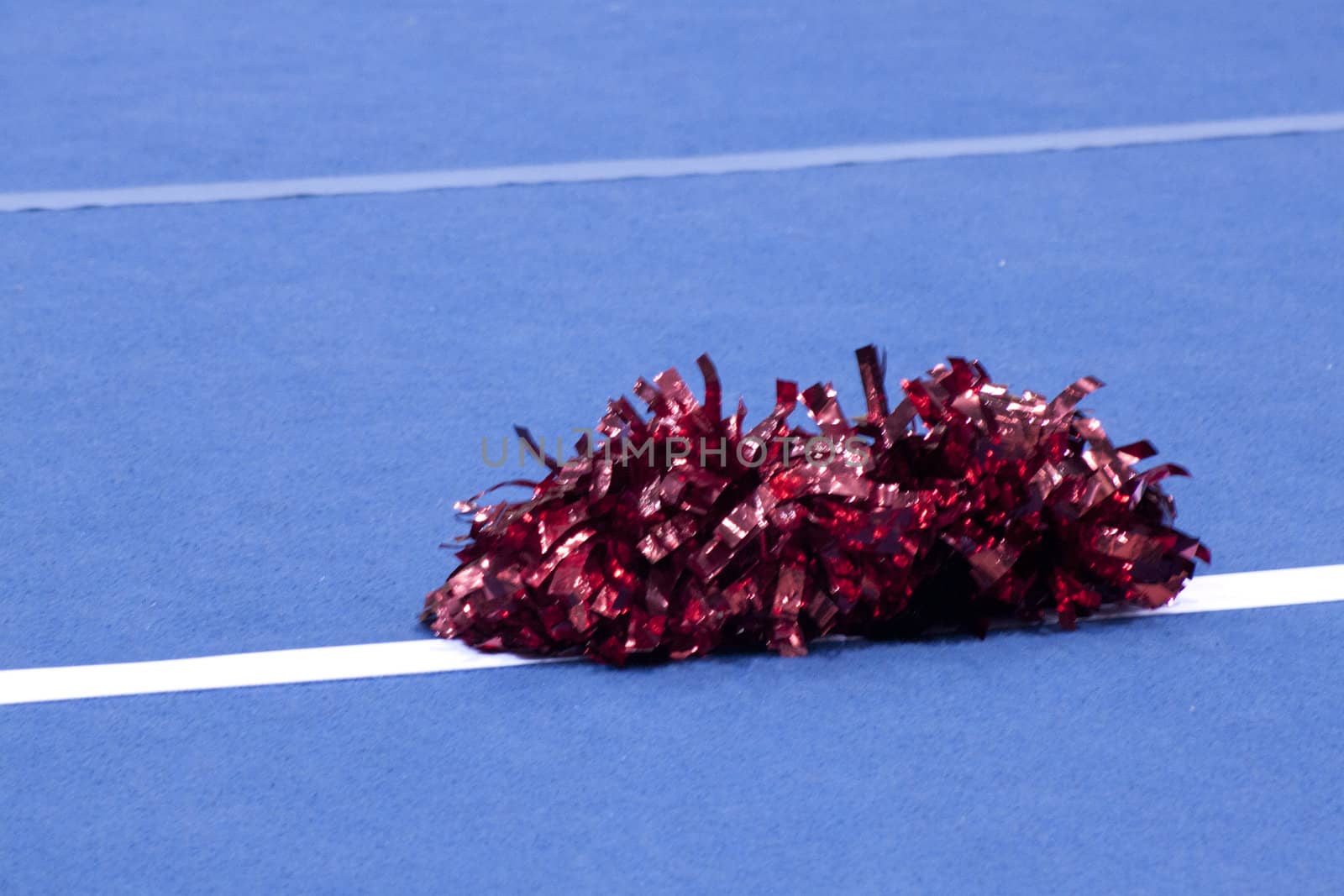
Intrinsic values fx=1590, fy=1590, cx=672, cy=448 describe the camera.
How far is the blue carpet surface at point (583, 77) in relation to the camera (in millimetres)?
4852

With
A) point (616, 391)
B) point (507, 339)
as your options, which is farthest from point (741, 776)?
point (507, 339)

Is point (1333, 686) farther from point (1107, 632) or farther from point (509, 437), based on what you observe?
point (509, 437)

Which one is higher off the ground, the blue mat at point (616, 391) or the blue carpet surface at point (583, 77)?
the blue carpet surface at point (583, 77)

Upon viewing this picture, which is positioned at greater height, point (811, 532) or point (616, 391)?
point (616, 391)

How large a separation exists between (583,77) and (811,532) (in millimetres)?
3598

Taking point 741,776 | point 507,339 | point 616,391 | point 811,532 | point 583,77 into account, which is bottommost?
point 741,776

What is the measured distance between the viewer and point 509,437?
121 inches

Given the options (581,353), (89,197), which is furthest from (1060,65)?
(89,197)

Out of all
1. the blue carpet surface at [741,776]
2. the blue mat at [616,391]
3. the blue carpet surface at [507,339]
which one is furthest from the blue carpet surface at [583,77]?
the blue carpet surface at [741,776]

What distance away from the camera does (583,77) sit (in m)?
5.58

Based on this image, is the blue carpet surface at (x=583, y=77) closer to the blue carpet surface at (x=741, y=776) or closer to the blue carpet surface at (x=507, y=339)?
the blue carpet surface at (x=507, y=339)

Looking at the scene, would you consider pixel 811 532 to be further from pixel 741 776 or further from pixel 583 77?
pixel 583 77

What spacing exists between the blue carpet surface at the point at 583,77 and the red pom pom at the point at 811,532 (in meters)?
2.52

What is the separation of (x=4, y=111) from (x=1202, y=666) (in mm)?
4344
